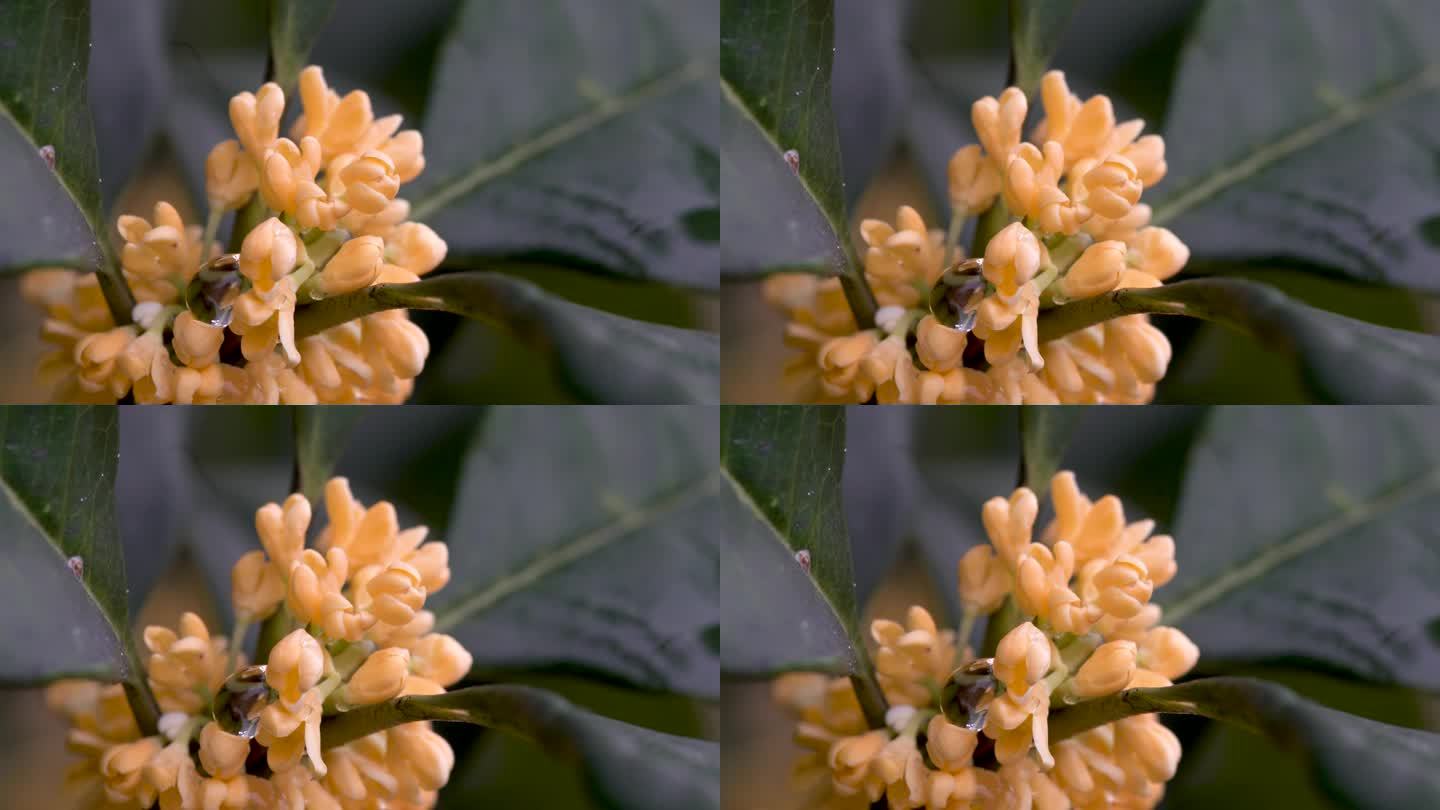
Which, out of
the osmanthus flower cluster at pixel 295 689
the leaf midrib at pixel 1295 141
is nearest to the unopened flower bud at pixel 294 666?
the osmanthus flower cluster at pixel 295 689

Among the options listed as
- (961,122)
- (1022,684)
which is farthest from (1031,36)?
(1022,684)

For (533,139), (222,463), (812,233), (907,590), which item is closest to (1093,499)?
(907,590)

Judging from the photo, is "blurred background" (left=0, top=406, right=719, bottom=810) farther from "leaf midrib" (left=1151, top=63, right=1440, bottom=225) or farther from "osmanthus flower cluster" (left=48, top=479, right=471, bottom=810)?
"leaf midrib" (left=1151, top=63, right=1440, bottom=225)

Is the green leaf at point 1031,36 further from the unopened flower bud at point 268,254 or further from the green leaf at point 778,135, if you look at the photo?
the unopened flower bud at point 268,254

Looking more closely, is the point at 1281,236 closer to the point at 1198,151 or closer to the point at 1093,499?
the point at 1198,151

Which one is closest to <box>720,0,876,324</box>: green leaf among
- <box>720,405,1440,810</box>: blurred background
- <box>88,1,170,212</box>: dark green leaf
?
<box>720,405,1440,810</box>: blurred background

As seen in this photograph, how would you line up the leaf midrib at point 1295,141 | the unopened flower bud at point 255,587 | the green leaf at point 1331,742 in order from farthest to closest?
the leaf midrib at point 1295,141
the unopened flower bud at point 255,587
the green leaf at point 1331,742

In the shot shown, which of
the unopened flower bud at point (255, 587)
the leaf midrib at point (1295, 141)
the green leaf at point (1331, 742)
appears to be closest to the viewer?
the green leaf at point (1331, 742)
